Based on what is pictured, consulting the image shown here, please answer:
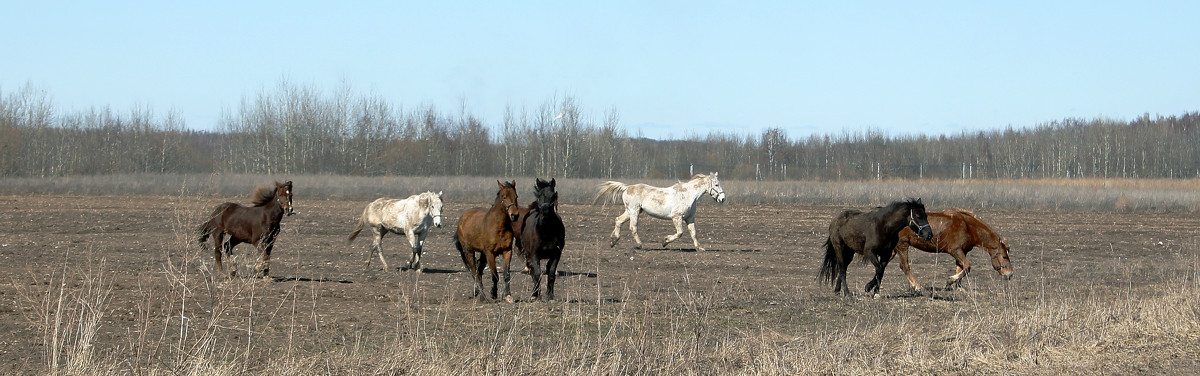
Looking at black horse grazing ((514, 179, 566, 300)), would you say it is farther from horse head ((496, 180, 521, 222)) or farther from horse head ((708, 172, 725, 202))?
horse head ((708, 172, 725, 202))

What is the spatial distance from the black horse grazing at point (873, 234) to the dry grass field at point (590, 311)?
16.2 inches

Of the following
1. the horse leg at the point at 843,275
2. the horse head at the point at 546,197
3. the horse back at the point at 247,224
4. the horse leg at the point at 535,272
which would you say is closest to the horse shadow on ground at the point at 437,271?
the horse back at the point at 247,224

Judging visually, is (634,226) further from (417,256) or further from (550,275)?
(550,275)

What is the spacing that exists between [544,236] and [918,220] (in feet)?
14.4

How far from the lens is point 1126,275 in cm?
1539

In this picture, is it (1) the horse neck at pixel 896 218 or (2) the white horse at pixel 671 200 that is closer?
(1) the horse neck at pixel 896 218

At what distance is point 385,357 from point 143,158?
209 ft

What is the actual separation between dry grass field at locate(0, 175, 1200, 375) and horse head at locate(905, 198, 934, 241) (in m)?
0.79

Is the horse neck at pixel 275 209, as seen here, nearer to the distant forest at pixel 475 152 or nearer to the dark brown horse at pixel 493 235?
the dark brown horse at pixel 493 235

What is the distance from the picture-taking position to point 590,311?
1036cm

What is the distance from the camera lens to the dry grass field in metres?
7.32

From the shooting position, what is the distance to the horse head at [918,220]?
39.4 feet

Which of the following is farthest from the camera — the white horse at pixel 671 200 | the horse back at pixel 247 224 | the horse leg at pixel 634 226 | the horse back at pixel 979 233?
the white horse at pixel 671 200

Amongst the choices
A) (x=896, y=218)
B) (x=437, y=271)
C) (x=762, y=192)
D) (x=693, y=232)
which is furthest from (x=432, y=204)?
(x=762, y=192)
